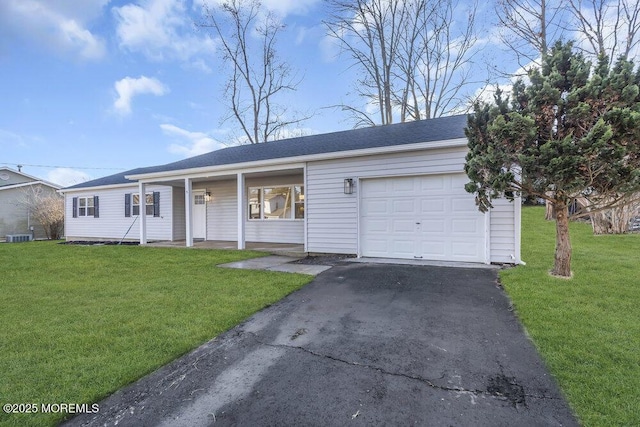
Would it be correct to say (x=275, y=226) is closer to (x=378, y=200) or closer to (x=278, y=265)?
(x=278, y=265)

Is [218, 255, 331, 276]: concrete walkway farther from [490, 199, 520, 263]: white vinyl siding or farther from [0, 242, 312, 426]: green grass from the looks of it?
[490, 199, 520, 263]: white vinyl siding

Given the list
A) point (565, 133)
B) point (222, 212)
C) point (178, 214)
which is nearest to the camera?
point (565, 133)

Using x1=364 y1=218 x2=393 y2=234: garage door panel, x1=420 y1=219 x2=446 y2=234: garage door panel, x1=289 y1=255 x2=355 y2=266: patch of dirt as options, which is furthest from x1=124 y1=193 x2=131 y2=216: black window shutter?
x1=420 y1=219 x2=446 y2=234: garage door panel

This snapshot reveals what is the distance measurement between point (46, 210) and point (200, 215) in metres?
12.7

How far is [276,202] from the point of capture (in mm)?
11867

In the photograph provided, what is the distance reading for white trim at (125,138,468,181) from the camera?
7.11m

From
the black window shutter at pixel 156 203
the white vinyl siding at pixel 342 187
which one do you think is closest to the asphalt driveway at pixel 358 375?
the white vinyl siding at pixel 342 187

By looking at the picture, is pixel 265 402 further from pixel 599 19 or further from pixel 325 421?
pixel 599 19

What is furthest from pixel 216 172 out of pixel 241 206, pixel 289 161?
pixel 289 161

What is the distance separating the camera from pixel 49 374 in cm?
262

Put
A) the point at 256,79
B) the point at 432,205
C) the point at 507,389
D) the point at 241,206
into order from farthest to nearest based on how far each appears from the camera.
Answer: the point at 256,79 → the point at 241,206 → the point at 432,205 → the point at 507,389

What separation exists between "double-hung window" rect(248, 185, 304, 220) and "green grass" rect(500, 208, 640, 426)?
7.06 metres

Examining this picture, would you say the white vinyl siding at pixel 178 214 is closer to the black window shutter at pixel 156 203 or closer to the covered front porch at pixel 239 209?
the covered front porch at pixel 239 209

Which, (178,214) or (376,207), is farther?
(178,214)
